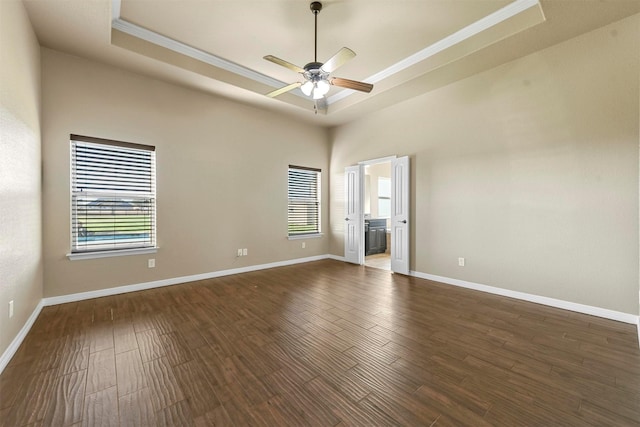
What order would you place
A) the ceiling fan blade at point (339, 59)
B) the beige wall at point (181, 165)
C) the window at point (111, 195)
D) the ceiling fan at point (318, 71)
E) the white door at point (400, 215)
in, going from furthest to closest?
1. the white door at point (400, 215)
2. the window at point (111, 195)
3. the beige wall at point (181, 165)
4. the ceiling fan at point (318, 71)
5. the ceiling fan blade at point (339, 59)

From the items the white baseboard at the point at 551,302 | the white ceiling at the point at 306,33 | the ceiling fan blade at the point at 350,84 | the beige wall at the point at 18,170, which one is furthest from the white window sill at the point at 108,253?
the white baseboard at the point at 551,302

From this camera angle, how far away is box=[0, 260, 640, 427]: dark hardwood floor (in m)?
1.58

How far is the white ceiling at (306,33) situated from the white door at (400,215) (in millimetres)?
1295

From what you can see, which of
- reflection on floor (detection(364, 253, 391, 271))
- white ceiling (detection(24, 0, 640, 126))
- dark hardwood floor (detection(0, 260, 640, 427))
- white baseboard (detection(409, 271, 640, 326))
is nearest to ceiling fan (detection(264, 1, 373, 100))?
white ceiling (detection(24, 0, 640, 126))

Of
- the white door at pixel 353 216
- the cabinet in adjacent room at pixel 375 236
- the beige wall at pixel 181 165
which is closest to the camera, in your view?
the beige wall at pixel 181 165

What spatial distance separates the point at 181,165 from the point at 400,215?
3.74 meters

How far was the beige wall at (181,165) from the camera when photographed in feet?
10.9

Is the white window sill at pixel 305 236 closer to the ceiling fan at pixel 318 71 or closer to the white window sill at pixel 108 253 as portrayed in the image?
the white window sill at pixel 108 253

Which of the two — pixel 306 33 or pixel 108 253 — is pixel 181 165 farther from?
pixel 306 33

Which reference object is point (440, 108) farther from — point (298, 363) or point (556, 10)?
point (298, 363)

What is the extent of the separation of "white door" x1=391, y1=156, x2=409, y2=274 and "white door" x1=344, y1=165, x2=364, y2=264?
92 cm

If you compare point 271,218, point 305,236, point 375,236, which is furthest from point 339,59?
point 375,236

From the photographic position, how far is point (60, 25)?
2801mm

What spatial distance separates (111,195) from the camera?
3.67 m
